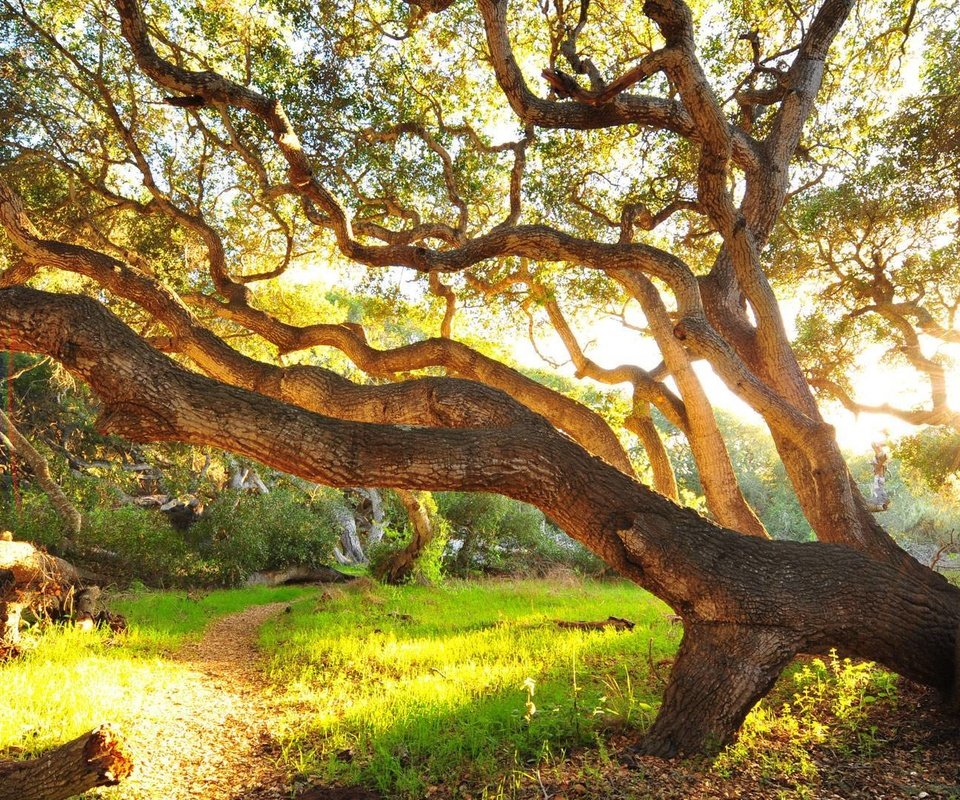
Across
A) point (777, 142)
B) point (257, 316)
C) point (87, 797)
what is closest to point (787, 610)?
point (87, 797)

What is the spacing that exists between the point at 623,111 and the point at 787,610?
5.01 metres

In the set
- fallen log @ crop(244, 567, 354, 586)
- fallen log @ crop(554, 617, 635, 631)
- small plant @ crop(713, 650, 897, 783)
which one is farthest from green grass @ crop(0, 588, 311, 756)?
fallen log @ crop(244, 567, 354, 586)

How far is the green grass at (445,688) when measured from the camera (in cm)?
386

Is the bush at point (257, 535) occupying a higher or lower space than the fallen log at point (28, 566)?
lower

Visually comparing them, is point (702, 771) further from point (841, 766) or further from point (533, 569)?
point (533, 569)

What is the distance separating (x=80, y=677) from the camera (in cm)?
535

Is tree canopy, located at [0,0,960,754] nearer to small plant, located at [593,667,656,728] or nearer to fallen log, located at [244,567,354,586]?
small plant, located at [593,667,656,728]

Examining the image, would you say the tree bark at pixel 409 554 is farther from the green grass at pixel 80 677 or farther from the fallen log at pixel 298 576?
the green grass at pixel 80 677

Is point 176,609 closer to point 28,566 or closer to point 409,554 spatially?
point 28,566

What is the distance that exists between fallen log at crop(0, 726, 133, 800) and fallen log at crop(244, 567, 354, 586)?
1358 cm

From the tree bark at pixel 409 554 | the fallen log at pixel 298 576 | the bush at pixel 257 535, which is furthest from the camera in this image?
the fallen log at pixel 298 576

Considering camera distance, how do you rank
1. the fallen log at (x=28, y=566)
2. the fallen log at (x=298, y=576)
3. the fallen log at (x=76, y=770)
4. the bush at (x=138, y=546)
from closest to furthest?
the fallen log at (x=76, y=770) → the fallen log at (x=28, y=566) → the bush at (x=138, y=546) → the fallen log at (x=298, y=576)

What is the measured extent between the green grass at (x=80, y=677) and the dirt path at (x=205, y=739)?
0.69 feet

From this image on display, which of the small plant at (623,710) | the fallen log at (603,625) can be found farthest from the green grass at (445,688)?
the fallen log at (603,625)
